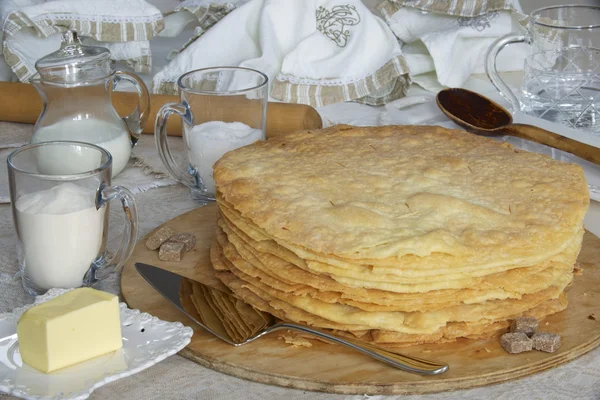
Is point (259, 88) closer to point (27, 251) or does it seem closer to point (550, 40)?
point (27, 251)

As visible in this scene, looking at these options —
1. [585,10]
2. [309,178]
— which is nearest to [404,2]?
[585,10]

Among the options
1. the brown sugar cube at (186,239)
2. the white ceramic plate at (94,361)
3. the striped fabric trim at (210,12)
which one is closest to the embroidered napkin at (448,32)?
the striped fabric trim at (210,12)

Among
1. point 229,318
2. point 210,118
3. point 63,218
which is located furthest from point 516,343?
point 210,118

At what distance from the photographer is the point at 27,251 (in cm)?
127

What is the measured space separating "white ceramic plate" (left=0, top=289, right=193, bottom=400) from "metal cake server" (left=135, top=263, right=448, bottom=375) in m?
0.08

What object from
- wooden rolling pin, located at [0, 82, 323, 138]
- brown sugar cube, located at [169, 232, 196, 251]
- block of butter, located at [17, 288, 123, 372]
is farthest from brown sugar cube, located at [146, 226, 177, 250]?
wooden rolling pin, located at [0, 82, 323, 138]

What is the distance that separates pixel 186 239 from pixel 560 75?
105cm

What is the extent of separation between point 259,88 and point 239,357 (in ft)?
2.24

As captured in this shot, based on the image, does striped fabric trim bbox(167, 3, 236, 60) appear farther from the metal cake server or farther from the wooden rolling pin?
the metal cake server

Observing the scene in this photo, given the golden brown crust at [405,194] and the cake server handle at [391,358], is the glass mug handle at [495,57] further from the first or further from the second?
the cake server handle at [391,358]

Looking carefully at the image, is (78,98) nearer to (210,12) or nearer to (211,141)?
(211,141)

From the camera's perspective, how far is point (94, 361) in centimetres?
104

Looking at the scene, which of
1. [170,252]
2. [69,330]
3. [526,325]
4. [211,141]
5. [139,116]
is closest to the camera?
[69,330]

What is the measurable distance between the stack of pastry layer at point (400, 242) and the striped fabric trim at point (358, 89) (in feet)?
2.44
